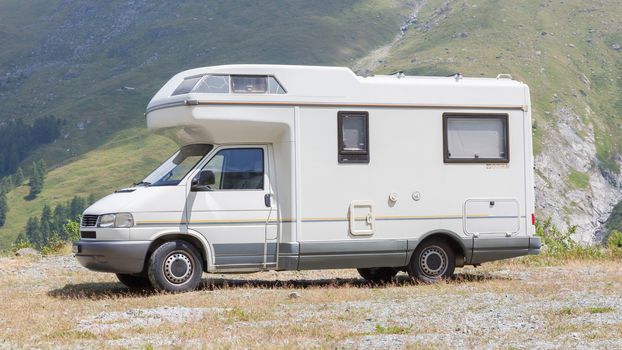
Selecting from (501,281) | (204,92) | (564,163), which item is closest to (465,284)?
(501,281)

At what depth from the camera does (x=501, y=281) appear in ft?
54.7

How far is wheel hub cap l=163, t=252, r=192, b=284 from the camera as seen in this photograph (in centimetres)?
1491

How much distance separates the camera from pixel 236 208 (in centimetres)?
1538

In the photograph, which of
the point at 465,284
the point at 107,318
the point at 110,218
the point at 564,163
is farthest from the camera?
the point at 564,163

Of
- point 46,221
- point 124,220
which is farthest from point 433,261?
point 46,221

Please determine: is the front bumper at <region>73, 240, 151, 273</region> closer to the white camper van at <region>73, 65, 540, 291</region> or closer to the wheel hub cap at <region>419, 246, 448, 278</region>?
the white camper van at <region>73, 65, 540, 291</region>

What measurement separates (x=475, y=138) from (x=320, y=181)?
3.12 m

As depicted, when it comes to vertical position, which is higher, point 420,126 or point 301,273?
point 420,126

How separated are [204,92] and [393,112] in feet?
11.1

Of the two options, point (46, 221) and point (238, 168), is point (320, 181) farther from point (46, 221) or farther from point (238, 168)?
point (46, 221)

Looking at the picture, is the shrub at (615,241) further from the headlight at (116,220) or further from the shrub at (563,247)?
the headlight at (116,220)

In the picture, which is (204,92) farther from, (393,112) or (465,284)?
(465,284)

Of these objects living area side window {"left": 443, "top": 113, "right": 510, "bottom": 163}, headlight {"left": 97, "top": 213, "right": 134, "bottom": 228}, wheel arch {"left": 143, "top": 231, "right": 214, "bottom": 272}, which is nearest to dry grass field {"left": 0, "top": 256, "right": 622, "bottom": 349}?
wheel arch {"left": 143, "top": 231, "right": 214, "bottom": 272}

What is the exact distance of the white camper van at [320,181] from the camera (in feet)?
49.2
